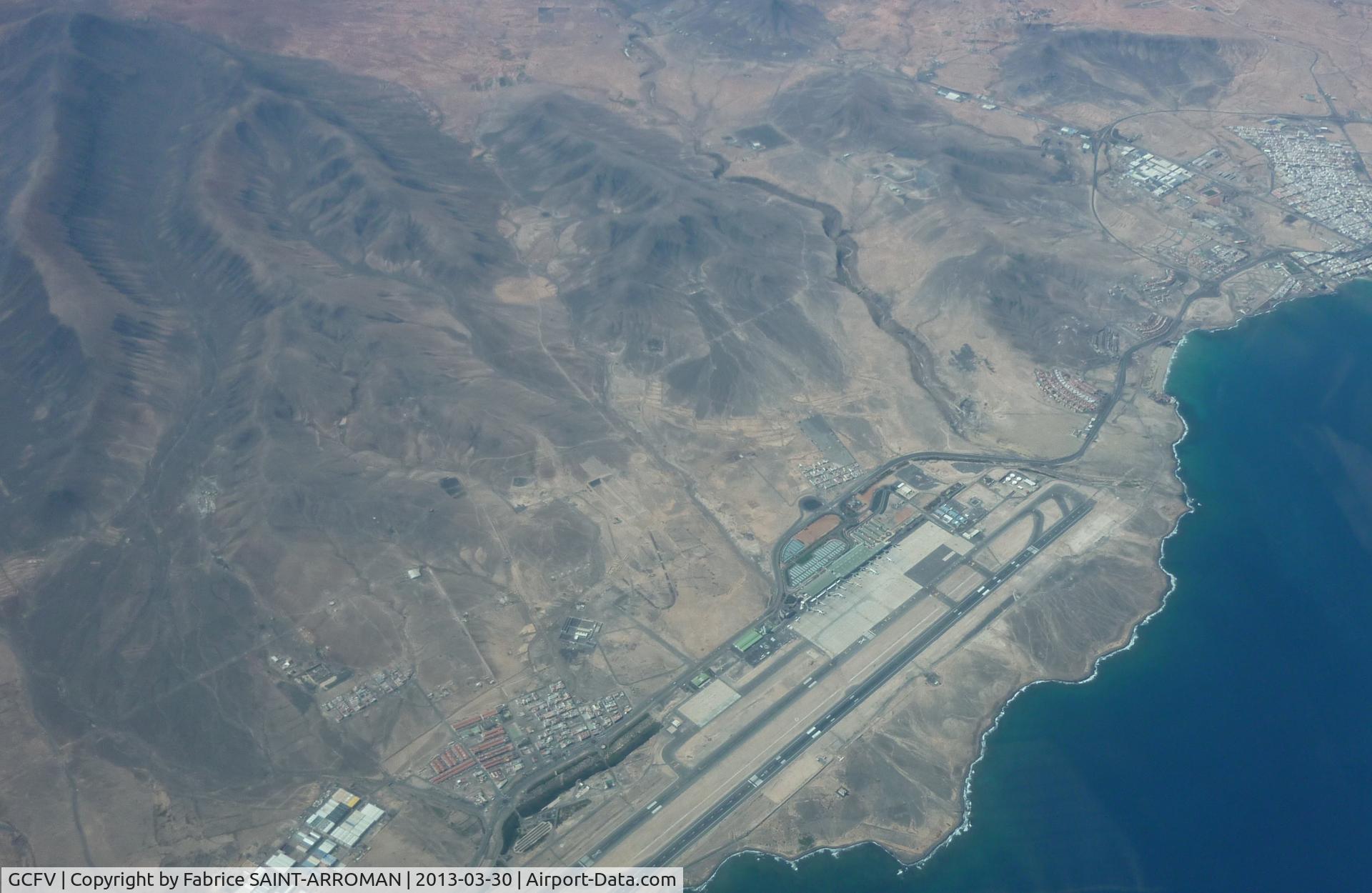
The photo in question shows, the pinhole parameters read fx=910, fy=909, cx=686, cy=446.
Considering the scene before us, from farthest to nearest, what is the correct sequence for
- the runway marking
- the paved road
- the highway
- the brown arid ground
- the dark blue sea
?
the brown arid ground
the paved road
the highway
the runway marking
the dark blue sea

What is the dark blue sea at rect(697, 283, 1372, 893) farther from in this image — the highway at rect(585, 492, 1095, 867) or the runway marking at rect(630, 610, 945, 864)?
the runway marking at rect(630, 610, 945, 864)

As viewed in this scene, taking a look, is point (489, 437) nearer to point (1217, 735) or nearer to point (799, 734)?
point (799, 734)

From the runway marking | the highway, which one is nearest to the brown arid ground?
the highway

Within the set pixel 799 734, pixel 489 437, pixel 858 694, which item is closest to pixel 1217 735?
pixel 858 694

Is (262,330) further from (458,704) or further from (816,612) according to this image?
(816,612)

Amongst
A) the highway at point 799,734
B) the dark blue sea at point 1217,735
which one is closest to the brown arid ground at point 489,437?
the highway at point 799,734

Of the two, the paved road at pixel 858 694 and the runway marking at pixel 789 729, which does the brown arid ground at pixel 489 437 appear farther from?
the runway marking at pixel 789 729
